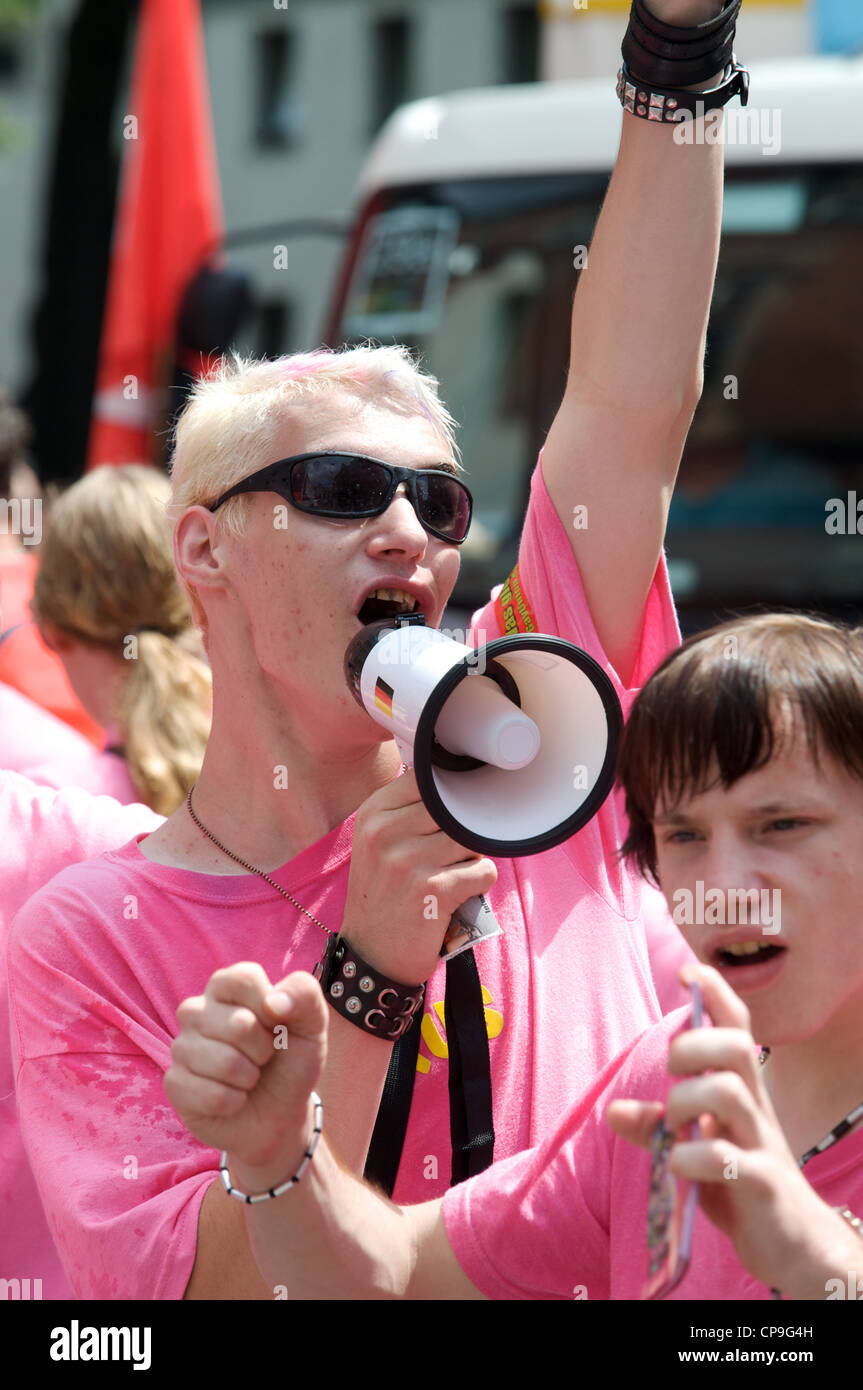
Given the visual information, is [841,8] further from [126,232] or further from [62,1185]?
[62,1185]

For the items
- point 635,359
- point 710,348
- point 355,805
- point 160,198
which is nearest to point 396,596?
point 355,805

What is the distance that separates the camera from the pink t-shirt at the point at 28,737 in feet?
10.9

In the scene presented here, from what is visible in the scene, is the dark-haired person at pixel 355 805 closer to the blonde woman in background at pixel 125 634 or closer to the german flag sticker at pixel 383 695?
the german flag sticker at pixel 383 695

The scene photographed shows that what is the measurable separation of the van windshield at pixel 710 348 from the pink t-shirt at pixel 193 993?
144 inches

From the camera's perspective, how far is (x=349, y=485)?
7.23ft

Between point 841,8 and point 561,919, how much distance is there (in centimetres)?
574

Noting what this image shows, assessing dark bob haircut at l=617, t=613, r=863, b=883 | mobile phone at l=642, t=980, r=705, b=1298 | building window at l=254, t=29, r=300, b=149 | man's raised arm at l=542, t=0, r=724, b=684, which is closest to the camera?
mobile phone at l=642, t=980, r=705, b=1298

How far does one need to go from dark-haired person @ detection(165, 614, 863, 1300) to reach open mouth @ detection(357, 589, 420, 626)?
0.39 metres

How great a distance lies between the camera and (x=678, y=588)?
19.7 ft

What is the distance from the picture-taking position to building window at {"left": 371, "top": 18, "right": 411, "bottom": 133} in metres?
25.9

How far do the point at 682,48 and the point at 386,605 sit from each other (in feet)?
2.41

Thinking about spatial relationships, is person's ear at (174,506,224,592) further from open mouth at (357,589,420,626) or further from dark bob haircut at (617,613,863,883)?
dark bob haircut at (617,613,863,883)

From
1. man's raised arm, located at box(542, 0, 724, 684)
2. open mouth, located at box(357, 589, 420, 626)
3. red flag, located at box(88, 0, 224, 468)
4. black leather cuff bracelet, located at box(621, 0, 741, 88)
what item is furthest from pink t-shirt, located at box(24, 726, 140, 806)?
red flag, located at box(88, 0, 224, 468)
